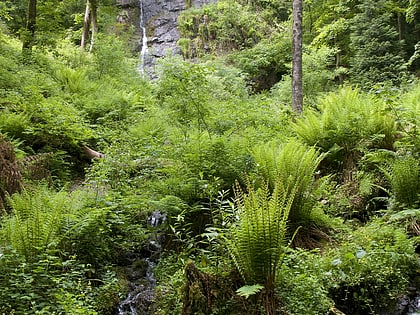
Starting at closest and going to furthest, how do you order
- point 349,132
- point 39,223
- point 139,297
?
point 39,223, point 139,297, point 349,132

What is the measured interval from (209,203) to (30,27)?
31.0 feet

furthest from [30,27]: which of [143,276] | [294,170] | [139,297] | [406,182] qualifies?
[406,182]

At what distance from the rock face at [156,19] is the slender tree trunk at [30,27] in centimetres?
1053

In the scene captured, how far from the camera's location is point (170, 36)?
74.2ft

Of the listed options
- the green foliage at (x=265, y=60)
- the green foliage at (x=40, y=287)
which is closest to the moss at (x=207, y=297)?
the green foliage at (x=40, y=287)

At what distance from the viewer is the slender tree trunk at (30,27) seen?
10602mm

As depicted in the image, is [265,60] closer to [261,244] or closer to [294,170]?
[294,170]

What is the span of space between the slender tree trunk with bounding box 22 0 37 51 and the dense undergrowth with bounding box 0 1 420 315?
5.23ft

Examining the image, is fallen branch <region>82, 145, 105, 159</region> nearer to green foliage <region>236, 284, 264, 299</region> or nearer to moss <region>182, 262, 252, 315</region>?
moss <region>182, 262, 252, 315</region>

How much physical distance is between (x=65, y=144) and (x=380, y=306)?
5.94 m

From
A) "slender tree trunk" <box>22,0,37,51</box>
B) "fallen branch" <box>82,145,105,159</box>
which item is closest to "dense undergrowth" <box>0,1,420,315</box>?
"fallen branch" <box>82,145,105,159</box>

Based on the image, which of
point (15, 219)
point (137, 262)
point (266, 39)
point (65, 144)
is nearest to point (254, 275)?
point (137, 262)

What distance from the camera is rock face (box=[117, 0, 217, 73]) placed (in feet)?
73.0

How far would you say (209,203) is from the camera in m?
4.12
